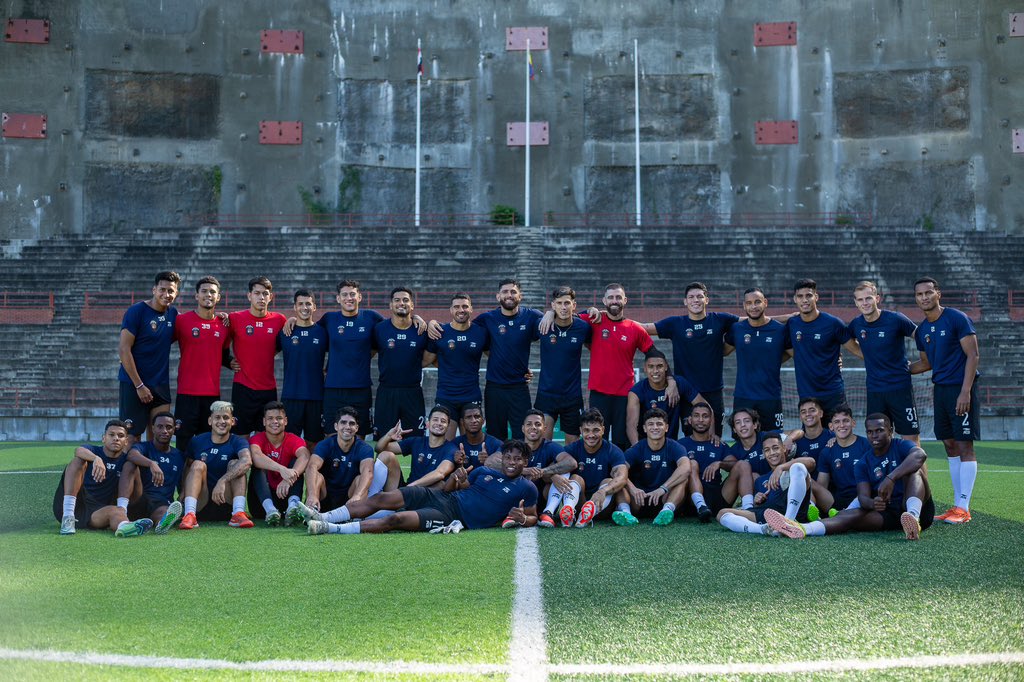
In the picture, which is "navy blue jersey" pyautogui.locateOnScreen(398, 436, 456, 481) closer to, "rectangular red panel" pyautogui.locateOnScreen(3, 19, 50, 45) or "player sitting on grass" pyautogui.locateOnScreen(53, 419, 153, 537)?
"player sitting on grass" pyautogui.locateOnScreen(53, 419, 153, 537)

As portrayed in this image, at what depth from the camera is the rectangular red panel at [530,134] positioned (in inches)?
1468

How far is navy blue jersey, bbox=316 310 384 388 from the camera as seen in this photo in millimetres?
9148

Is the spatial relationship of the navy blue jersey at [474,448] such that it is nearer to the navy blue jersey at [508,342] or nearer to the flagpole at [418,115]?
the navy blue jersey at [508,342]

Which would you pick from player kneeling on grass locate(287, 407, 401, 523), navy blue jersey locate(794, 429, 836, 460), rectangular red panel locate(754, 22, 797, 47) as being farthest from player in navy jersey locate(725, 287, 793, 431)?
rectangular red panel locate(754, 22, 797, 47)

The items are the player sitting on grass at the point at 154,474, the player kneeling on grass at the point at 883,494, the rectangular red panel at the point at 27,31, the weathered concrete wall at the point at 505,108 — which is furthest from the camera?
the weathered concrete wall at the point at 505,108

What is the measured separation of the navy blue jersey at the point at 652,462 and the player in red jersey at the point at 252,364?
136 inches

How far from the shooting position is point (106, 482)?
25.6 ft

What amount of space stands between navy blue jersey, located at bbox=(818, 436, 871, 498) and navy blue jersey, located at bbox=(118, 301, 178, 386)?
6.01m

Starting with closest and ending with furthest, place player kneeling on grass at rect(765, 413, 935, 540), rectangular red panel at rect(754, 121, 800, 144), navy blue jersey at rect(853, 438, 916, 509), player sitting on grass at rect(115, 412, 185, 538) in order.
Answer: player kneeling on grass at rect(765, 413, 935, 540)
navy blue jersey at rect(853, 438, 916, 509)
player sitting on grass at rect(115, 412, 185, 538)
rectangular red panel at rect(754, 121, 800, 144)

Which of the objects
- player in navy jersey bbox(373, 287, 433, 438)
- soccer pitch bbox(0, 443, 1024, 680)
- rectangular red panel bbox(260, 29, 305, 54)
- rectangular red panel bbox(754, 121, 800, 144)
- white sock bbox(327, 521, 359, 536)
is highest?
rectangular red panel bbox(260, 29, 305, 54)

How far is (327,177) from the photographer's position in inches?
1464

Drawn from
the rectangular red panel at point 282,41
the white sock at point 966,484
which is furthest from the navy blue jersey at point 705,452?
the rectangular red panel at point 282,41

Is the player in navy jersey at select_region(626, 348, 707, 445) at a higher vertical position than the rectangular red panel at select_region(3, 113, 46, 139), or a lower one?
lower

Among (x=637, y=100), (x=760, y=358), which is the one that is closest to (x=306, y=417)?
(x=760, y=358)
